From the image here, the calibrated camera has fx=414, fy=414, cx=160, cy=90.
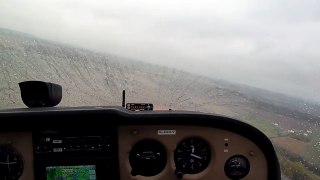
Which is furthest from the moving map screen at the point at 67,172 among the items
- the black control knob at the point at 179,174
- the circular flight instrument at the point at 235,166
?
the circular flight instrument at the point at 235,166

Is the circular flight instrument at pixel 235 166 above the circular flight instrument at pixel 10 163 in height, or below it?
below

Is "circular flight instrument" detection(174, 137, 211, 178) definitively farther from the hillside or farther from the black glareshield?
the black glareshield

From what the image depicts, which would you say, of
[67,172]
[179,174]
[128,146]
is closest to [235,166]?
[179,174]

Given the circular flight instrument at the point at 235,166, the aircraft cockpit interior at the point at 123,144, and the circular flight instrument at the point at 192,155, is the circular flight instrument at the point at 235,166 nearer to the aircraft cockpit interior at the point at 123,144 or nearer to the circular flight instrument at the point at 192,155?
the aircraft cockpit interior at the point at 123,144

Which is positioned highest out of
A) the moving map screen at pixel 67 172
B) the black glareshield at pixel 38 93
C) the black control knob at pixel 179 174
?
the black glareshield at pixel 38 93

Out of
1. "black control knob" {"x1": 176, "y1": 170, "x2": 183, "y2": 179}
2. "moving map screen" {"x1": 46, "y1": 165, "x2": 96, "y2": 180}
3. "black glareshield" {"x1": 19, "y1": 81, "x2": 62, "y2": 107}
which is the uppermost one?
"black glareshield" {"x1": 19, "y1": 81, "x2": 62, "y2": 107}

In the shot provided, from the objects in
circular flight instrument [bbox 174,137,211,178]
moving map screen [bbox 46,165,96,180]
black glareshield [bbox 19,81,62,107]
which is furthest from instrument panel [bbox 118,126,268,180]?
black glareshield [bbox 19,81,62,107]

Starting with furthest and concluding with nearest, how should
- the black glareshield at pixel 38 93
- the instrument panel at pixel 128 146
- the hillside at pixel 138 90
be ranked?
the hillside at pixel 138 90, the black glareshield at pixel 38 93, the instrument panel at pixel 128 146
